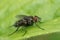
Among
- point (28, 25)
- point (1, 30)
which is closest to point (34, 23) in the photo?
point (28, 25)

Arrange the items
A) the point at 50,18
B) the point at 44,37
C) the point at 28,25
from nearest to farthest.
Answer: the point at 44,37, the point at 28,25, the point at 50,18

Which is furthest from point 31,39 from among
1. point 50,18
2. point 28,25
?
point 50,18

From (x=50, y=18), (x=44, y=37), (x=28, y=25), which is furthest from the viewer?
(x=50, y=18)

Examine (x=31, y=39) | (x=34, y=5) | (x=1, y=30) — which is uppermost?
(x=34, y=5)

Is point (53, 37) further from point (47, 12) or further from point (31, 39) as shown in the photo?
point (47, 12)

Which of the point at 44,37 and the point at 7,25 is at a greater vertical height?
the point at 7,25

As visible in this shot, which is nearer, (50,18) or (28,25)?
(28,25)

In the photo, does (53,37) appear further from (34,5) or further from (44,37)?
(34,5)

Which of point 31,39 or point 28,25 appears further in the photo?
point 28,25

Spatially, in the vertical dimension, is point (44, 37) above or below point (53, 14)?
below

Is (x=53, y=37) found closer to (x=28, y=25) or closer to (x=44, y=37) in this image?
(x=44, y=37)
